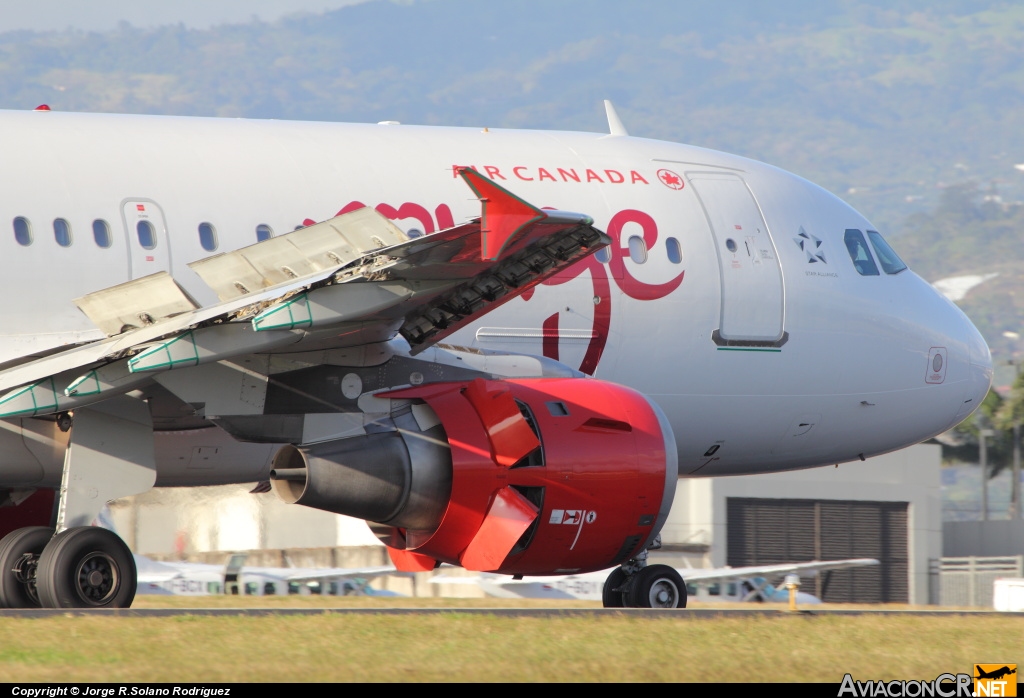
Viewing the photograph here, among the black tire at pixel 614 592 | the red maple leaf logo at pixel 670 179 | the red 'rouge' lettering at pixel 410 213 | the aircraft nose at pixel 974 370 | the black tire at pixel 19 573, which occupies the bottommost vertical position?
the black tire at pixel 614 592

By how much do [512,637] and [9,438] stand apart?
470 centimetres

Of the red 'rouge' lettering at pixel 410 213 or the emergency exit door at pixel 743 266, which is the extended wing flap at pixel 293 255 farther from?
the emergency exit door at pixel 743 266

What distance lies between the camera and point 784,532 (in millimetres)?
47156

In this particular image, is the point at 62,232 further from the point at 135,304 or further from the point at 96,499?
the point at 96,499

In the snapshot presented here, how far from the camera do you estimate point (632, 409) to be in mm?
12156

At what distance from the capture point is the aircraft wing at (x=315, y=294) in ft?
32.1

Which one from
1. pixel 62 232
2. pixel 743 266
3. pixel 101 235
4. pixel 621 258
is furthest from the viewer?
pixel 743 266

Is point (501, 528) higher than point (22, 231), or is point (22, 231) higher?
point (22, 231)

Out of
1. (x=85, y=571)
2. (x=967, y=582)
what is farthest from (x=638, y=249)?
(x=967, y=582)

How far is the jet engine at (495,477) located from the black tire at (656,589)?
4.20ft

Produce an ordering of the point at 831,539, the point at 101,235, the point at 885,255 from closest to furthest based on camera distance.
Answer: the point at 101,235 → the point at 885,255 → the point at 831,539

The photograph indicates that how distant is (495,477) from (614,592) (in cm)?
252

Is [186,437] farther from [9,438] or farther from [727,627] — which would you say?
[727,627]

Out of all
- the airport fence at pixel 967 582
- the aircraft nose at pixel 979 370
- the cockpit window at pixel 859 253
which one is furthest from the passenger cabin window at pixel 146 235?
the airport fence at pixel 967 582
